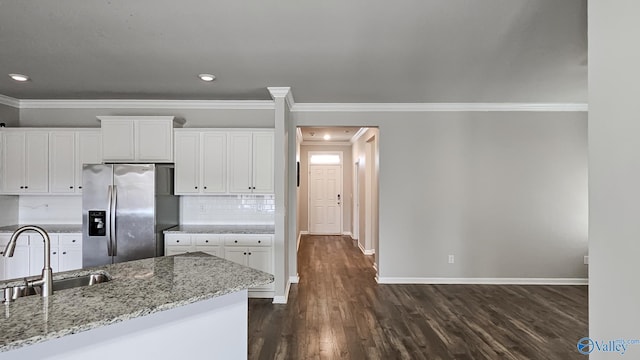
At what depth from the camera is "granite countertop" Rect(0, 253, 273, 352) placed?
1.05 meters

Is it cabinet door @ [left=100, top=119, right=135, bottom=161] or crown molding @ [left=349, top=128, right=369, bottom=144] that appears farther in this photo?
crown molding @ [left=349, top=128, right=369, bottom=144]

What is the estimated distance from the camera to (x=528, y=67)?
3.04 metres

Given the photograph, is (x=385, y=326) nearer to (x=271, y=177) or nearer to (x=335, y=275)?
(x=335, y=275)

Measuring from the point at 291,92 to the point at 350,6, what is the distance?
1.90 metres

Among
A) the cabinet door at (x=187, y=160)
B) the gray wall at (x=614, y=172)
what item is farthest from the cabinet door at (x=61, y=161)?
the gray wall at (x=614, y=172)

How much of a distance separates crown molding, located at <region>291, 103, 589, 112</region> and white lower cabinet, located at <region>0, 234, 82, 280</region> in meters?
3.16

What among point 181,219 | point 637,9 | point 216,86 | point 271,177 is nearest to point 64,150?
point 181,219

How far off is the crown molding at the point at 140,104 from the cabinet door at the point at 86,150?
0.51m

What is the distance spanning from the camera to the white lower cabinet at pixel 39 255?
11.9 feet

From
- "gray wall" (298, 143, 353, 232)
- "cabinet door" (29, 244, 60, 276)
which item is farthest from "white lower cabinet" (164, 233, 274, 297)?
"gray wall" (298, 143, 353, 232)

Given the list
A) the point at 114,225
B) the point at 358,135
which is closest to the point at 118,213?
the point at 114,225

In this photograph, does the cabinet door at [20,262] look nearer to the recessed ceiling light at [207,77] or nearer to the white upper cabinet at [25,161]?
the white upper cabinet at [25,161]

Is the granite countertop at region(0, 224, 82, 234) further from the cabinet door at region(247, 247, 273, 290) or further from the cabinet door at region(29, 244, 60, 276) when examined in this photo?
the cabinet door at region(247, 247, 273, 290)

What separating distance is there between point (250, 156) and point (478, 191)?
125 inches
